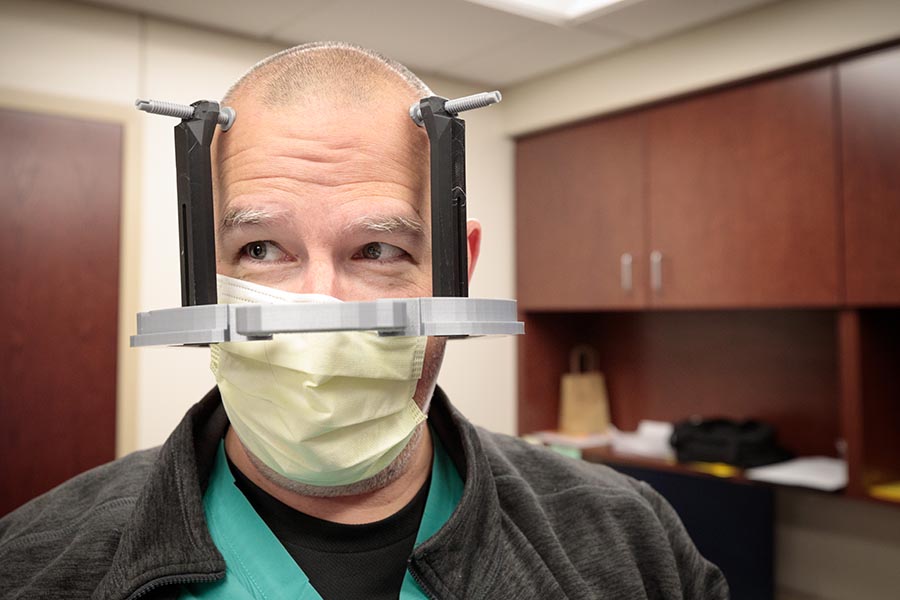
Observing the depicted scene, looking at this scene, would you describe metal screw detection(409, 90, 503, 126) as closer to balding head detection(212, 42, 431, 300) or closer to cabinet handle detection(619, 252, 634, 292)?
balding head detection(212, 42, 431, 300)

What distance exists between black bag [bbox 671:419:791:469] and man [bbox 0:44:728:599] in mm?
1590

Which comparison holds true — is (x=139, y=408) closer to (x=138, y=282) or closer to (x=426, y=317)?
(x=138, y=282)

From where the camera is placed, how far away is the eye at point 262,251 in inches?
36.3

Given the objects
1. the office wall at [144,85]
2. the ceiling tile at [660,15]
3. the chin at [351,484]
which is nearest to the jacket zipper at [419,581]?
the chin at [351,484]

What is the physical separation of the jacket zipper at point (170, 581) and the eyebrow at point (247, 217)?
1.31 feet

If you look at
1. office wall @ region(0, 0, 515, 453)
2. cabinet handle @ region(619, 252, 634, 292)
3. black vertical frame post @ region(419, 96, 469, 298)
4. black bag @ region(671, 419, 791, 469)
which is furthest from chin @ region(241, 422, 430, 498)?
cabinet handle @ region(619, 252, 634, 292)

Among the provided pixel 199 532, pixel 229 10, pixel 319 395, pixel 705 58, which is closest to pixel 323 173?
pixel 319 395

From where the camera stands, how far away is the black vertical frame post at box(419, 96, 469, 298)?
804 mm

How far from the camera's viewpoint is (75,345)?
7.48ft

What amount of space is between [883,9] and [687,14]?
1.73ft

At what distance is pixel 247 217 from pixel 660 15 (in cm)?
186

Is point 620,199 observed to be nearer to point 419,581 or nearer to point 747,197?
point 747,197

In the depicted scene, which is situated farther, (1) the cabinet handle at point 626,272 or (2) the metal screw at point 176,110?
(1) the cabinet handle at point 626,272

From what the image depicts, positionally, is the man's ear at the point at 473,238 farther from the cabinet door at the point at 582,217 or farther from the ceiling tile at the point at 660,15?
the cabinet door at the point at 582,217
